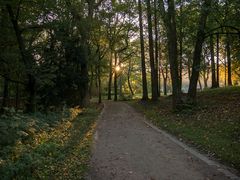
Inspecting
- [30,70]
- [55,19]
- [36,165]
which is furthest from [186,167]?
[55,19]

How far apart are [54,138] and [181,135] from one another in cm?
462

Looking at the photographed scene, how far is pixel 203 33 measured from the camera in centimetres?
1825

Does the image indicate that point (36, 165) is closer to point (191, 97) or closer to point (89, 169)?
point (89, 169)

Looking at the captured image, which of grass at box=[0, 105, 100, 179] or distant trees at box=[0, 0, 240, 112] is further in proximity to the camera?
distant trees at box=[0, 0, 240, 112]

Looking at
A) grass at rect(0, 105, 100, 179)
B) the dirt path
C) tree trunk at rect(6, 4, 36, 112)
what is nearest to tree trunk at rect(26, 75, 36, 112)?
tree trunk at rect(6, 4, 36, 112)

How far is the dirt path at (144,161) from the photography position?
700cm

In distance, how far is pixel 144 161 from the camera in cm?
830

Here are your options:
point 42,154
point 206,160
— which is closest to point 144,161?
point 206,160

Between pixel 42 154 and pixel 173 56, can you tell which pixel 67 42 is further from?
pixel 42 154

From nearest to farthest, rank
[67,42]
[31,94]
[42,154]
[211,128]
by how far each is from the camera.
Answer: [42,154]
[211,128]
[31,94]
[67,42]

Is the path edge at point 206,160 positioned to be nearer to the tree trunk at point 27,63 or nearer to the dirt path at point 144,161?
the dirt path at point 144,161

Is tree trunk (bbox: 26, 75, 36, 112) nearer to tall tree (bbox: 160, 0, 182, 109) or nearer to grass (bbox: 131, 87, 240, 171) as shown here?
grass (bbox: 131, 87, 240, 171)

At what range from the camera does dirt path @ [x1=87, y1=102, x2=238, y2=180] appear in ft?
23.0

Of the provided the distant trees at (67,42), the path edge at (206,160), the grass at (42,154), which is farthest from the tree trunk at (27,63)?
the path edge at (206,160)
